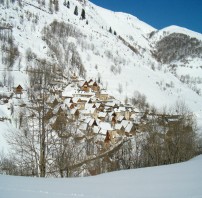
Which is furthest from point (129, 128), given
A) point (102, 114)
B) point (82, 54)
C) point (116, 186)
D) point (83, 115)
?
point (82, 54)

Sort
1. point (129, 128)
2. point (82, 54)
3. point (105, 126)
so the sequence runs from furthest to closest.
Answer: point (82, 54) → point (129, 128) → point (105, 126)

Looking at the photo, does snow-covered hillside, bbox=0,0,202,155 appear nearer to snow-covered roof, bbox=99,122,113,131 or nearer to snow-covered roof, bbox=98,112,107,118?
snow-covered roof, bbox=98,112,107,118

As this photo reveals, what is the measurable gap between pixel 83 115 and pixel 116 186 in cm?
3419

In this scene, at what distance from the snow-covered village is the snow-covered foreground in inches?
0.6

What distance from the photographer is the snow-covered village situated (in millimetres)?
5070

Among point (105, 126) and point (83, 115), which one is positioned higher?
point (83, 115)

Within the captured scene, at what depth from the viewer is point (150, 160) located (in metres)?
10.5

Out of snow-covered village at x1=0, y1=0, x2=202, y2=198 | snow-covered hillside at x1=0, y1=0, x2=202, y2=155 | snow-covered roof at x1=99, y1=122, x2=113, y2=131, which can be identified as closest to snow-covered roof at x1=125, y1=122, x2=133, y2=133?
snow-covered village at x1=0, y1=0, x2=202, y2=198

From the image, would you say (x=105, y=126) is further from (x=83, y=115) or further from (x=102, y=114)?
(x=83, y=115)

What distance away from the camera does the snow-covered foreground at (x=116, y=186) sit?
4070 mm

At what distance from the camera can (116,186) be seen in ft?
15.4

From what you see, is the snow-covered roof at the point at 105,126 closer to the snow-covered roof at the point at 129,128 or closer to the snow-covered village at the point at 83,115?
the snow-covered village at the point at 83,115

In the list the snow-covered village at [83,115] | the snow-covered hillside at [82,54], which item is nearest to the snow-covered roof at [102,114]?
the snow-covered village at [83,115]

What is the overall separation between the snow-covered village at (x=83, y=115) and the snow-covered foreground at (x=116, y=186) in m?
0.02
